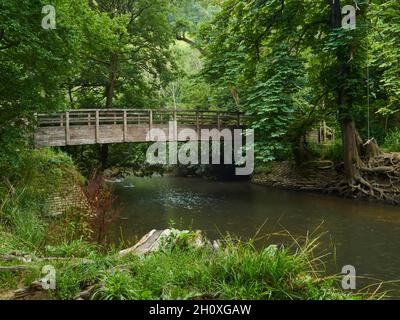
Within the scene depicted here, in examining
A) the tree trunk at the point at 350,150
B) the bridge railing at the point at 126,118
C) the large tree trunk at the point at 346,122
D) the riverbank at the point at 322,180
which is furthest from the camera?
the tree trunk at the point at 350,150

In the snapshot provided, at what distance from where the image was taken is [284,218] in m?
14.0

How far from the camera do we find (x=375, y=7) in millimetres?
13797

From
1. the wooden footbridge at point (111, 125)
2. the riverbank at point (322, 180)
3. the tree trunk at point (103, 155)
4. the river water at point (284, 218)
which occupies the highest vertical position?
the wooden footbridge at point (111, 125)

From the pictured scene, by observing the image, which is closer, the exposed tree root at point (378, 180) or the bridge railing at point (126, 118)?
the bridge railing at point (126, 118)

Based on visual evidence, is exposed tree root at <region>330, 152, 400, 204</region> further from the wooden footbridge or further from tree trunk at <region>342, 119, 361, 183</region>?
the wooden footbridge

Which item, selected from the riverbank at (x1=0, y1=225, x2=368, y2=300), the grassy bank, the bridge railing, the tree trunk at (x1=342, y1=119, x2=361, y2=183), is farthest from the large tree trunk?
the riverbank at (x1=0, y1=225, x2=368, y2=300)

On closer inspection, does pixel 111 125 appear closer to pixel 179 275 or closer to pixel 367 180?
pixel 367 180

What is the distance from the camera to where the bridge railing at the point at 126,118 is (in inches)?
645

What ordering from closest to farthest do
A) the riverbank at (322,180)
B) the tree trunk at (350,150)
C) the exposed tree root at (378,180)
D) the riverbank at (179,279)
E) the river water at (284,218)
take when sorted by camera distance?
the riverbank at (179,279), the river water at (284,218), the exposed tree root at (378,180), the riverbank at (322,180), the tree trunk at (350,150)

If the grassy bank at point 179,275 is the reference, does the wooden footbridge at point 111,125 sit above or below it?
above

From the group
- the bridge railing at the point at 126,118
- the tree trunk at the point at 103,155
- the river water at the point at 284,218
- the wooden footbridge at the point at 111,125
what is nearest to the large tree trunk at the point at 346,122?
the river water at the point at 284,218

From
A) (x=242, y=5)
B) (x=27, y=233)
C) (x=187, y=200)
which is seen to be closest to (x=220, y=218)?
(x=187, y=200)

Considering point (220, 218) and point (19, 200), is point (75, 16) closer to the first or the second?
point (19, 200)

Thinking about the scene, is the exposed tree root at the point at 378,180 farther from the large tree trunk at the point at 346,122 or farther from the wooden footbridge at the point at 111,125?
the wooden footbridge at the point at 111,125
